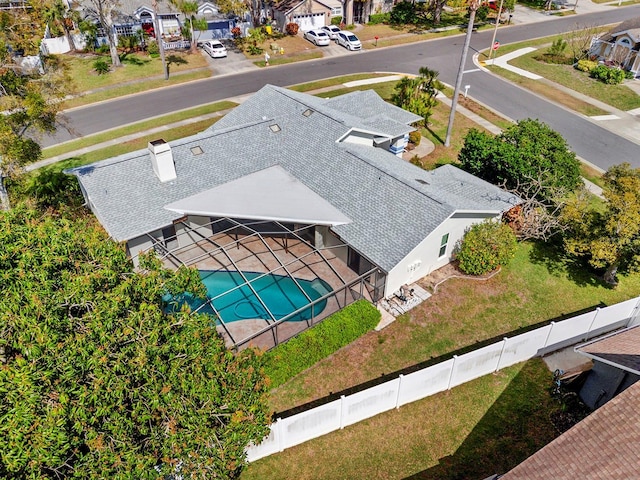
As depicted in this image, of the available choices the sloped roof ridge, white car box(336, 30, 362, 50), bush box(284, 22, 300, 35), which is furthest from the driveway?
the sloped roof ridge

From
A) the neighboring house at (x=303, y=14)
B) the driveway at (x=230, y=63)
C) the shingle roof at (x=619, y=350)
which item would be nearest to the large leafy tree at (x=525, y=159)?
the shingle roof at (x=619, y=350)

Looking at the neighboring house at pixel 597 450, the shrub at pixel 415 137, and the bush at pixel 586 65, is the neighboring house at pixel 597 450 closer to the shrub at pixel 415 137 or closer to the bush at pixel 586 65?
the shrub at pixel 415 137

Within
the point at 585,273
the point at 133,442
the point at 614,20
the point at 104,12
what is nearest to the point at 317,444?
the point at 133,442

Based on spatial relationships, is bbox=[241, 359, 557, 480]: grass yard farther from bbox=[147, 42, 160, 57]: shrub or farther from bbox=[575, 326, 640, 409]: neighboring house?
bbox=[147, 42, 160, 57]: shrub

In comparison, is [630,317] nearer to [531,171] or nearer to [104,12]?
[531,171]

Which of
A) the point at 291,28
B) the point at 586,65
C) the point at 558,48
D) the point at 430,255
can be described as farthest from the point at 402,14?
the point at 430,255

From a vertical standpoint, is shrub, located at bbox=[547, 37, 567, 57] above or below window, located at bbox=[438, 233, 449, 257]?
above
